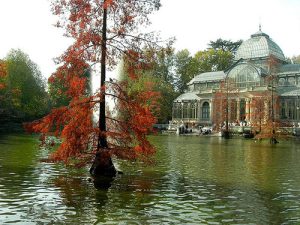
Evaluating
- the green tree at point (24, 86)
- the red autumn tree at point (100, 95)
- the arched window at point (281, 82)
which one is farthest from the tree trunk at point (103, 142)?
the arched window at point (281, 82)

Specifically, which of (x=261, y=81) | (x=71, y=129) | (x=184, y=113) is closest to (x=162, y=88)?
(x=184, y=113)

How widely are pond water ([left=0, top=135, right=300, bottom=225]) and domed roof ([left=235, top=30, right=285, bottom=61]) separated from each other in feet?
228

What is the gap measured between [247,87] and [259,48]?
13.4 meters

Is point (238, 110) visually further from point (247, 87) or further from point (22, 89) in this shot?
point (22, 89)

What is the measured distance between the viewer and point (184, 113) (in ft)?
304

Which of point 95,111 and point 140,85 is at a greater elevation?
point 140,85

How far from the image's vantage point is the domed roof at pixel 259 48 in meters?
86.6

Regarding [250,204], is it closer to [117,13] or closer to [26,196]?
[26,196]

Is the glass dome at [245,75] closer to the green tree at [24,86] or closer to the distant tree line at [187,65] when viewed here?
the distant tree line at [187,65]

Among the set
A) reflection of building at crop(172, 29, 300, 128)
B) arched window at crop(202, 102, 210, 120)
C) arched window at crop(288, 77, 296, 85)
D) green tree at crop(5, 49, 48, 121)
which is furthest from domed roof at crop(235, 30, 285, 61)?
green tree at crop(5, 49, 48, 121)

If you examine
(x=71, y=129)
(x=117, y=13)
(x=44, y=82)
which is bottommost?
(x=71, y=129)

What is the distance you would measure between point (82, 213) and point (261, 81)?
7252 cm

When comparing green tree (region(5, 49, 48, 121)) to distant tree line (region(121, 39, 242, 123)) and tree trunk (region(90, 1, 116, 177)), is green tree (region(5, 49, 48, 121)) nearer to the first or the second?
distant tree line (region(121, 39, 242, 123))

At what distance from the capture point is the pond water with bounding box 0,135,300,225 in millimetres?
10984
